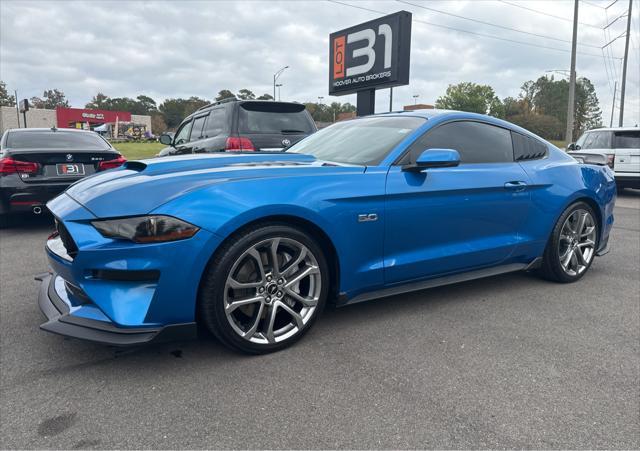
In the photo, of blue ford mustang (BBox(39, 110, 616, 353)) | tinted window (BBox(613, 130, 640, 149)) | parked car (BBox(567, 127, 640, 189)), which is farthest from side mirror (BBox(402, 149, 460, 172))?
tinted window (BBox(613, 130, 640, 149))

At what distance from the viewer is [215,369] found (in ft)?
8.19

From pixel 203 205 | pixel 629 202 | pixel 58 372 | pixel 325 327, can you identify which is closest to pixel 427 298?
pixel 325 327

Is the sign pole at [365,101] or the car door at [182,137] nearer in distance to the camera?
the car door at [182,137]

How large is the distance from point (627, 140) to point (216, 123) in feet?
32.2

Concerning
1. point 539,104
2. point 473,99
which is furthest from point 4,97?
point 539,104

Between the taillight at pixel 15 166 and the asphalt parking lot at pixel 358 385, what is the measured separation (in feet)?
9.56

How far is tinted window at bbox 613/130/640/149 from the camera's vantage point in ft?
36.0

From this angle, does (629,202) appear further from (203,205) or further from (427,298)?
(203,205)

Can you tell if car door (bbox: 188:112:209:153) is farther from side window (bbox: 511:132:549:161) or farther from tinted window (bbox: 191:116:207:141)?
side window (bbox: 511:132:549:161)

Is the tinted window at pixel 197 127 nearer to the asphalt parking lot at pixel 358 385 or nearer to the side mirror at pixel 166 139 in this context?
the side mirror at pixel 166 139

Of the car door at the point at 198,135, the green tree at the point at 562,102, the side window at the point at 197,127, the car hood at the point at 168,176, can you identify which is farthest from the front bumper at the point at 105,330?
the green tree at the point at 562,102

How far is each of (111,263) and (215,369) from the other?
776 millimetres

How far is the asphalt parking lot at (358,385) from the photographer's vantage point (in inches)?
77.2

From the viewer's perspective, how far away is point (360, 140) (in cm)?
358
